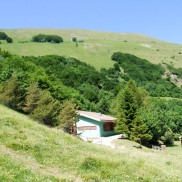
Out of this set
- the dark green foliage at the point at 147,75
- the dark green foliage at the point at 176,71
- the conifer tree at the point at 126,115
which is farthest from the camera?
the dark green foliage at the point at 176,71

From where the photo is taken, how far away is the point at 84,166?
57.6 ft

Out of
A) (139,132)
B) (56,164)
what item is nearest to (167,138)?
(139,132)

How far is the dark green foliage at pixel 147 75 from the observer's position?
146300 millimetres

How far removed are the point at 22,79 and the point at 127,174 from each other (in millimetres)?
44270

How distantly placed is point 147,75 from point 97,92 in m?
42.0

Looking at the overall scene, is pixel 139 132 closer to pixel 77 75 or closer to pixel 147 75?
pixel 77 75

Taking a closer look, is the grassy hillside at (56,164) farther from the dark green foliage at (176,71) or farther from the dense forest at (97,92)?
the dark green foliage at (176,71)

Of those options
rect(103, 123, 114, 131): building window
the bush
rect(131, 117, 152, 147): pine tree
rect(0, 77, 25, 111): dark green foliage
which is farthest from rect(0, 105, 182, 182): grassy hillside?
the bush

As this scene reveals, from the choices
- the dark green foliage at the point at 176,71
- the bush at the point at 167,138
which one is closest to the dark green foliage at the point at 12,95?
the bush at the point at 167,138

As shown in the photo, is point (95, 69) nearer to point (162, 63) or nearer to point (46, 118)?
point (162, 63)

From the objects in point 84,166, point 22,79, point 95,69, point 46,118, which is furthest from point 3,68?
point 95,69

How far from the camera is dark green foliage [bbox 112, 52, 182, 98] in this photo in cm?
14630

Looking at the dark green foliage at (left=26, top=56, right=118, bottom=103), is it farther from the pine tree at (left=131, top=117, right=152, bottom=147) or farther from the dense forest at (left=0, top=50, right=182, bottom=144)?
the pine tree at (left=131, top=117, right=152, bottom=147)

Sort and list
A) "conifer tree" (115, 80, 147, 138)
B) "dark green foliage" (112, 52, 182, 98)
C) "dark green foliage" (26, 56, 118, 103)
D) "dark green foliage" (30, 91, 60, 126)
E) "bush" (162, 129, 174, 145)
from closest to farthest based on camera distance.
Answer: "dark green foliage" (30, 91, 60, 126) → "conifer tree" (115, 80, 147, 138) → "bush" (162, 129, 174, 145) → "dark green foliage" (26, 56, 118, 103) → "dark green foliage" (112, 52, 182, 98)
